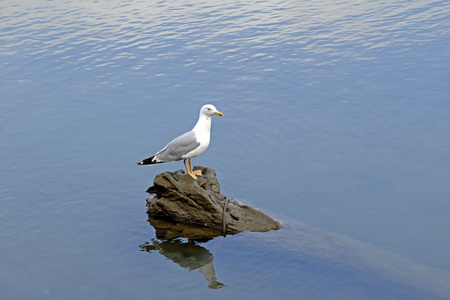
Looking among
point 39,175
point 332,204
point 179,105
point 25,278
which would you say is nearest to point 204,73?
point 179,105

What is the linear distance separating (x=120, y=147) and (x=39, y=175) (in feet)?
6.65

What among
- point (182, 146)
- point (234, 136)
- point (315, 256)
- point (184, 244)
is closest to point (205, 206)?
point (184, 244)

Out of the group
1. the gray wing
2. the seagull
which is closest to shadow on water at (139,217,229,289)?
the seagull

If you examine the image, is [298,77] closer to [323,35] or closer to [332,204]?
[323,35]

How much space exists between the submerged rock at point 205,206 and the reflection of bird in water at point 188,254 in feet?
1.44

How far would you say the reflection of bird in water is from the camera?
33.5 ft

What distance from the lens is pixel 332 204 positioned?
476 inches

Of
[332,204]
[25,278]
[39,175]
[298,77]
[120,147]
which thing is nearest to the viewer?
[25,278]

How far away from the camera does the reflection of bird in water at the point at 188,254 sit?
10211 mm

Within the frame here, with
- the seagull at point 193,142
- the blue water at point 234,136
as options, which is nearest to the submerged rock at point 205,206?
the seagull at point 193,142

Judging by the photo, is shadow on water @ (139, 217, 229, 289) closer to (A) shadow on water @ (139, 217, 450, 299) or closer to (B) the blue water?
(A) shadow on water @ (139, 217, 450, 299)

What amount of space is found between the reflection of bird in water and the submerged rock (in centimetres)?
44

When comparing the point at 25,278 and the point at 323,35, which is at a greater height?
the point at 323,35

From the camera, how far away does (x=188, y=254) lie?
10586mm
